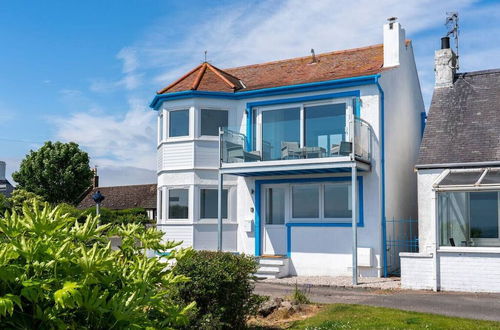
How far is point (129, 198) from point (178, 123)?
3046 centimetres

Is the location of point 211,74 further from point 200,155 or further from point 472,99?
point 472,99

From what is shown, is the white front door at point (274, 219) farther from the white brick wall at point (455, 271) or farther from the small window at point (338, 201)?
the white brick wall at point (455, 271)

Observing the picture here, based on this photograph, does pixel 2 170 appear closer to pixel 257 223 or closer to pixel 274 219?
pixel 257 223

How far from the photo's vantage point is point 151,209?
45.8m

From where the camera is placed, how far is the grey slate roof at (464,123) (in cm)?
1686

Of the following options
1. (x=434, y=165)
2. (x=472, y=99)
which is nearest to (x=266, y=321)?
(x=434, y=165)

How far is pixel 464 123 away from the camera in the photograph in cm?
1805

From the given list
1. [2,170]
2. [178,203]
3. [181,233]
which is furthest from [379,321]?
[2,170]

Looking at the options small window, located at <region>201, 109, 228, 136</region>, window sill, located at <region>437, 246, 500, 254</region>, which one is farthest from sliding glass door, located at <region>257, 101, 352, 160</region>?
window sill, located at <region>437, 246, 500, 254</region>

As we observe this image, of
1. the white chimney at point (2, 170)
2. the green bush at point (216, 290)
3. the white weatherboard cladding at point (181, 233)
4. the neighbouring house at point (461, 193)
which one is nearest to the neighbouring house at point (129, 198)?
the white chimney at point (2, 170)

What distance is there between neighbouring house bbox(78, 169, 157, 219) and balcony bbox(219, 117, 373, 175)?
28.2 m

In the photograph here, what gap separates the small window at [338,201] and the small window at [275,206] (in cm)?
170

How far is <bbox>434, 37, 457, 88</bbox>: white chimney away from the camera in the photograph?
1988 cm

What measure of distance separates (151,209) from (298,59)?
2663 cm
